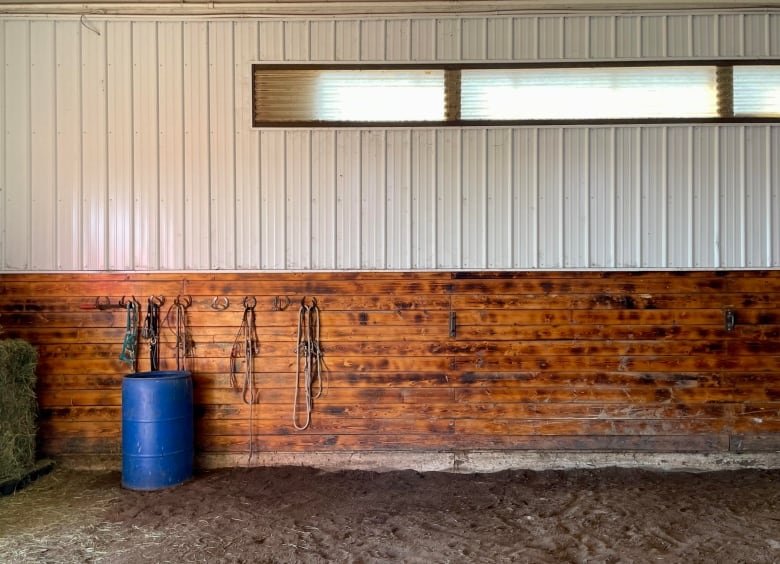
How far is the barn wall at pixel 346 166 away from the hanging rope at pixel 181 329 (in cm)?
30

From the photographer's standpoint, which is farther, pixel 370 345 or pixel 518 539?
pixel 370 345

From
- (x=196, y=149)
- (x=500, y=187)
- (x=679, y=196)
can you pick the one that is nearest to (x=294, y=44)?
(x=196, y=149)

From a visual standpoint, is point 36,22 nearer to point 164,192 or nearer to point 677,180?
point 164,192

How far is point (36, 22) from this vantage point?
15.1 feet

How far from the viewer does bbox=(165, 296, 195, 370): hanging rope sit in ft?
15.2

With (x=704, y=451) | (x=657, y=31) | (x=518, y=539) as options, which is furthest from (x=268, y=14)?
(x=704, y=451)

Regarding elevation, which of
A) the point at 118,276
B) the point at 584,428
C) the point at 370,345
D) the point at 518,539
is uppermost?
the point at 118,276

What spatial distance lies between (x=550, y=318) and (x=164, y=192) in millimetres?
3166

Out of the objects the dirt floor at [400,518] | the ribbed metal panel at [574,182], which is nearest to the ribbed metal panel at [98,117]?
the dirt floor at [400,518]

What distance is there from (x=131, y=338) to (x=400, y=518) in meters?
2.46

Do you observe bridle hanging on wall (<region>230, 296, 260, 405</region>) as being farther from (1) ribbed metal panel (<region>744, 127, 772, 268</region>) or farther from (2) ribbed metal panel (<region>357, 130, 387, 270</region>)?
(1) ribbed metal panel (<region>744, 127, 772, 268</region>)

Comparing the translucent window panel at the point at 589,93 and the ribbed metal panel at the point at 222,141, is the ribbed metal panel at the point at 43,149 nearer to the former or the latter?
the ribbed metal panel at the point at 222,141

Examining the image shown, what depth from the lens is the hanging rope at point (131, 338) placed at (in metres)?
4.54

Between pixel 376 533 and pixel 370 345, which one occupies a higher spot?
pixel 370 345
